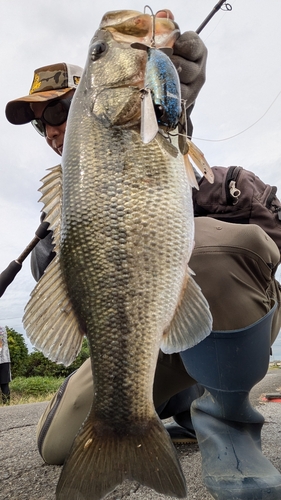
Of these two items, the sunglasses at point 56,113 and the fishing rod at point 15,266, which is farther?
the sunglasses at point 56,113

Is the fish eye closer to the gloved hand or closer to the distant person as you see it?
the gloved hand

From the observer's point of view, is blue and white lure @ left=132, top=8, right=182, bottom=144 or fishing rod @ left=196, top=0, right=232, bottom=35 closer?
blue and white lure @ left=132, top=8, right=182, bottom=144

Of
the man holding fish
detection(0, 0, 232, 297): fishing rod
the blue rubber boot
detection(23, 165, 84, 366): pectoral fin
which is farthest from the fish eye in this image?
the blue rubber boot

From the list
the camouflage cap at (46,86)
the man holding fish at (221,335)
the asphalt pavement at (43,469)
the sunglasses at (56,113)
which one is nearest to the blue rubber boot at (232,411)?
the man holding fish at (221,335)

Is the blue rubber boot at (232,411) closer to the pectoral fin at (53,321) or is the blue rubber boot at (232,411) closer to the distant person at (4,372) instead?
the pectoral fin at (53,321)

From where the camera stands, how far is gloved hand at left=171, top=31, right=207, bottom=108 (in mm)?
2027

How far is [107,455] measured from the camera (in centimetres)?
135

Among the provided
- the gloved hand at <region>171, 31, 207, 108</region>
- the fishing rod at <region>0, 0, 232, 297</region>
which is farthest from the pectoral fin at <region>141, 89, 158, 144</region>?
the fishing rod at <region>0, 0, 232, 297</region>

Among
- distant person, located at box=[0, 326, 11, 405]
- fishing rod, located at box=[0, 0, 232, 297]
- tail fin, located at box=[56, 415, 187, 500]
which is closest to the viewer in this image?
tail fin, located at box=[56, 415, 187, 500]

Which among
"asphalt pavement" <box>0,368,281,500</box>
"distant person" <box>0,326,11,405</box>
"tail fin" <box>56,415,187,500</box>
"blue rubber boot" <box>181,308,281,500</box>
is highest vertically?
"tail fin" <box>56,415,187,500</box>

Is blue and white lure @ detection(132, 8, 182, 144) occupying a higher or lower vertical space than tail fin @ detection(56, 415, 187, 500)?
higher

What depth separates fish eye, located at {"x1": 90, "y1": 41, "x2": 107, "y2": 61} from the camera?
5.73ft

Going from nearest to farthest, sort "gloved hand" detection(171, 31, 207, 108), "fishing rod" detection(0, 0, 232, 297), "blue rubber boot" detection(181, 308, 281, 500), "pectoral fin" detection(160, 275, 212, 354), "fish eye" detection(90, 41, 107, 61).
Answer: "pectoral fin" detection(160, 275, 212, 354) < "blue rubber boot" detection(181, 308, 281, 500) < "fish eye" detection(90, 41, 107, 61) < "gloved hand" detection(171, 31, 207, 108) < "fishing rod" detection(0, 0, 232, 297)

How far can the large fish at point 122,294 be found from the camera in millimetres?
1352
